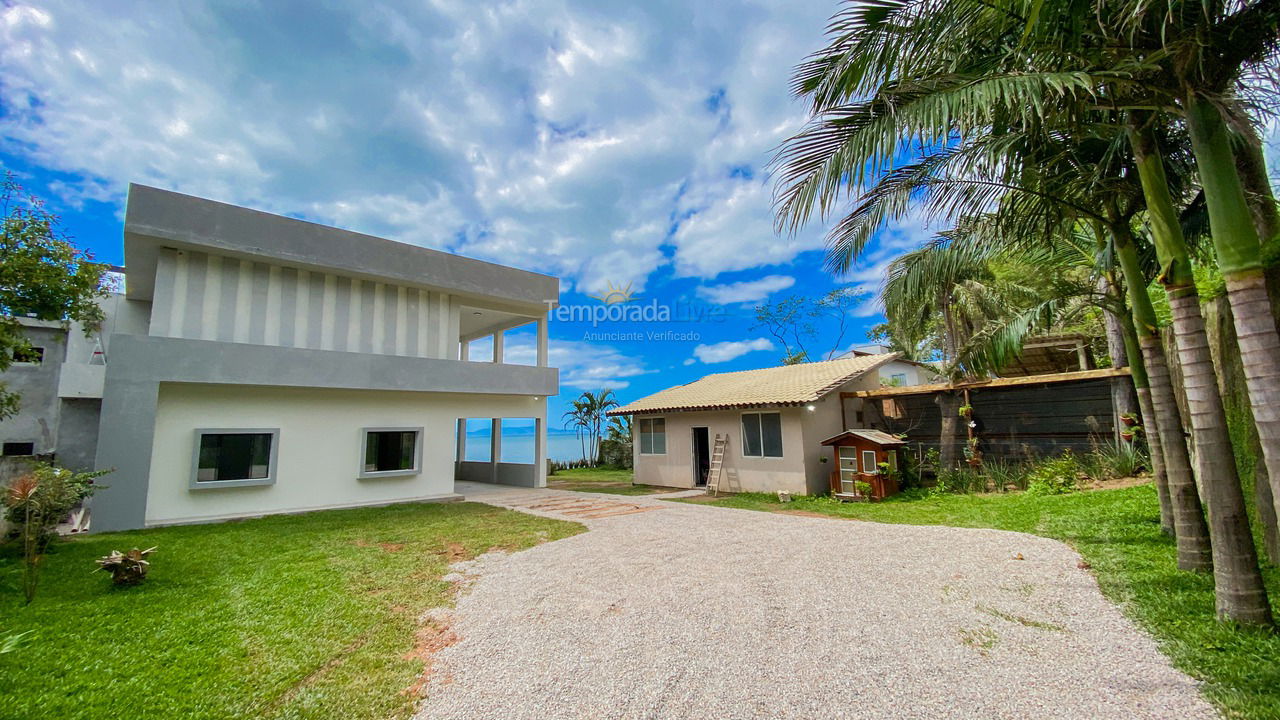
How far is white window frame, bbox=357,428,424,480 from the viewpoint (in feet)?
38.4

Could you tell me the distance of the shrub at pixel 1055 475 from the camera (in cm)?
1028

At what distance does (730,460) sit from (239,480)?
11.8 meters

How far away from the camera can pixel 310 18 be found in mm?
10320

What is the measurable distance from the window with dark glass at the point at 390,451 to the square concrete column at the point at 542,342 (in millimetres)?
4182

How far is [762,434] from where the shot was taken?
1362cm

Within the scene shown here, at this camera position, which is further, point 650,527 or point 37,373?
point 37,373

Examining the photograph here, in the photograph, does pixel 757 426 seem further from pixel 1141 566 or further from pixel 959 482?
pixel 1141 566

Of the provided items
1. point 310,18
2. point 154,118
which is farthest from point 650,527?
point 154,118

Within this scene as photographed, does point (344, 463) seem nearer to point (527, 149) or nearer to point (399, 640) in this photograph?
point (399, 640)

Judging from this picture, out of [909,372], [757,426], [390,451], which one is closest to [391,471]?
[390,451]

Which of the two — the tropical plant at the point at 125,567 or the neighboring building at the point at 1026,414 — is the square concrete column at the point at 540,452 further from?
the neighboring building at the point at 1026,414

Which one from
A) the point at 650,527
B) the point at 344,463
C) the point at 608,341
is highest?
the point at 608,341

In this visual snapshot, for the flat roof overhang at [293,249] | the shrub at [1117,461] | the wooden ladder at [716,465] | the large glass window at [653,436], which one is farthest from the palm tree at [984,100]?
the large glass window at [653,436]

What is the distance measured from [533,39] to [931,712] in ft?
41.6
